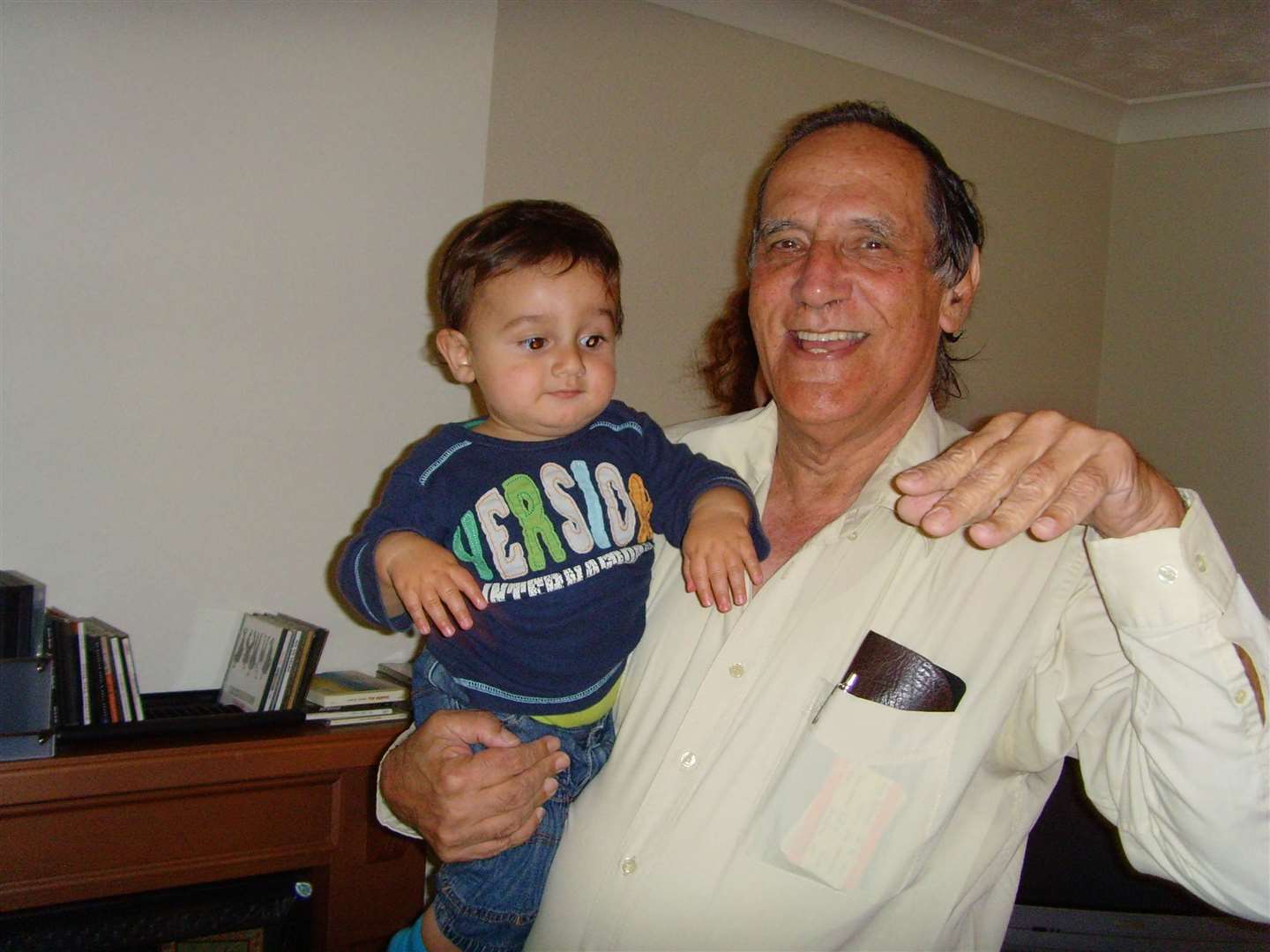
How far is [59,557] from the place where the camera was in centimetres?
226

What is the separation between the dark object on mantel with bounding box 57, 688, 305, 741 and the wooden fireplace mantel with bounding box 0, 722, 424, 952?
23mm

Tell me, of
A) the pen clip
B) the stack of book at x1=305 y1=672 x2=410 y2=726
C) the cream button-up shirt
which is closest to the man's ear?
the cream button-up shirt

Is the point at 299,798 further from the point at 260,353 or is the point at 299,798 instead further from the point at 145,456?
the point at 260,353

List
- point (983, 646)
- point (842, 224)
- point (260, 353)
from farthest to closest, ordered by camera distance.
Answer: point (260, 353)
point (842, 224)
point (983, 646)

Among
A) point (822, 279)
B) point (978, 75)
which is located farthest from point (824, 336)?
point (978, 75)

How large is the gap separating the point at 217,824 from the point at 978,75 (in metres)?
3.47

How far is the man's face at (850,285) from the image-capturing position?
1557mm

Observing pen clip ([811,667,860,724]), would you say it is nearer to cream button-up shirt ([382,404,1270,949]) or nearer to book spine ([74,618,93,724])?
cream button-up shirt ([382,404,1270,949])

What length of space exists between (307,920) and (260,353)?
4.45 ft

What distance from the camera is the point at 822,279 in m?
1.56

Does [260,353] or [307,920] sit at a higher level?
[260,353]

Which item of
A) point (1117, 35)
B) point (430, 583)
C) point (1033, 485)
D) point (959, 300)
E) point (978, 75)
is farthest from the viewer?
point (978, 75)

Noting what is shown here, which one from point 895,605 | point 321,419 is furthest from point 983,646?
point 321,419

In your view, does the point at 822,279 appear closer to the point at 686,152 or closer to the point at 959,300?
the point at 959,300
